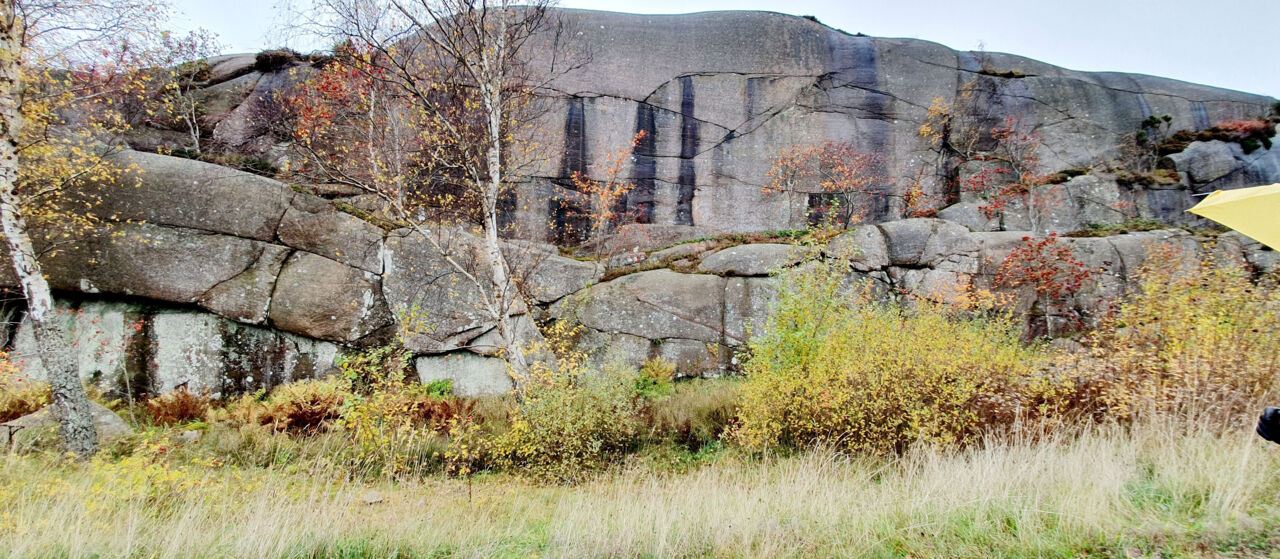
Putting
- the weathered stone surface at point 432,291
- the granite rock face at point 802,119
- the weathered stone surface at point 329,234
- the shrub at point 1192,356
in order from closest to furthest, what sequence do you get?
the shrub at point 1192,356, the weathered stone surface at point 329,234, the weathered stone surface at point 432,291, the granite rock face at point 802,119

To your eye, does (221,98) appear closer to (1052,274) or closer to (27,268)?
(27,268)

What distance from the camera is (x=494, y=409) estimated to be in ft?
31.9

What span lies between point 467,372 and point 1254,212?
11266 millimetres

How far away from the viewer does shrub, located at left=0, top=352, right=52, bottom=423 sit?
26.5ft

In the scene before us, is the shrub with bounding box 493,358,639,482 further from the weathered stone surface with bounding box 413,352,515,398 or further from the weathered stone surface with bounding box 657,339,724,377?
the weathered stone surface with bounding box 657,339,724,377

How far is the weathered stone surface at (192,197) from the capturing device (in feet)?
33.8

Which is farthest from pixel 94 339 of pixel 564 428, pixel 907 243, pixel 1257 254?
pixel 1257 254

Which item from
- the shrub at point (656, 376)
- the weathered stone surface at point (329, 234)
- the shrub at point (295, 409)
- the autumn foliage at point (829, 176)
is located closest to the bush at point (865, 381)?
the shrub at point (656, 376)

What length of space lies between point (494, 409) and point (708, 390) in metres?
3.89

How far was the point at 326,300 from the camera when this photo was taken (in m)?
10.8

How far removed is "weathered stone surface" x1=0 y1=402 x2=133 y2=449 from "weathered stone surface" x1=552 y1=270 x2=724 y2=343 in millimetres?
7197

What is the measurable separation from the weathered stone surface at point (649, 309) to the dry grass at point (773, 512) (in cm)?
618

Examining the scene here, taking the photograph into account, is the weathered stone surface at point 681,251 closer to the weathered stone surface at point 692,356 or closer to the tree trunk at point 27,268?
the weathered stone surface at point 692,356

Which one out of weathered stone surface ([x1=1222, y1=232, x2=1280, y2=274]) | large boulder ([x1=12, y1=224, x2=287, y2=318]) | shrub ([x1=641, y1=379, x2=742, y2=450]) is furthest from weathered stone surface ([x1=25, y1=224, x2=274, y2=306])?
weathered stone surface ([x1=1222, y1=232, x2=1280, y2=274])
